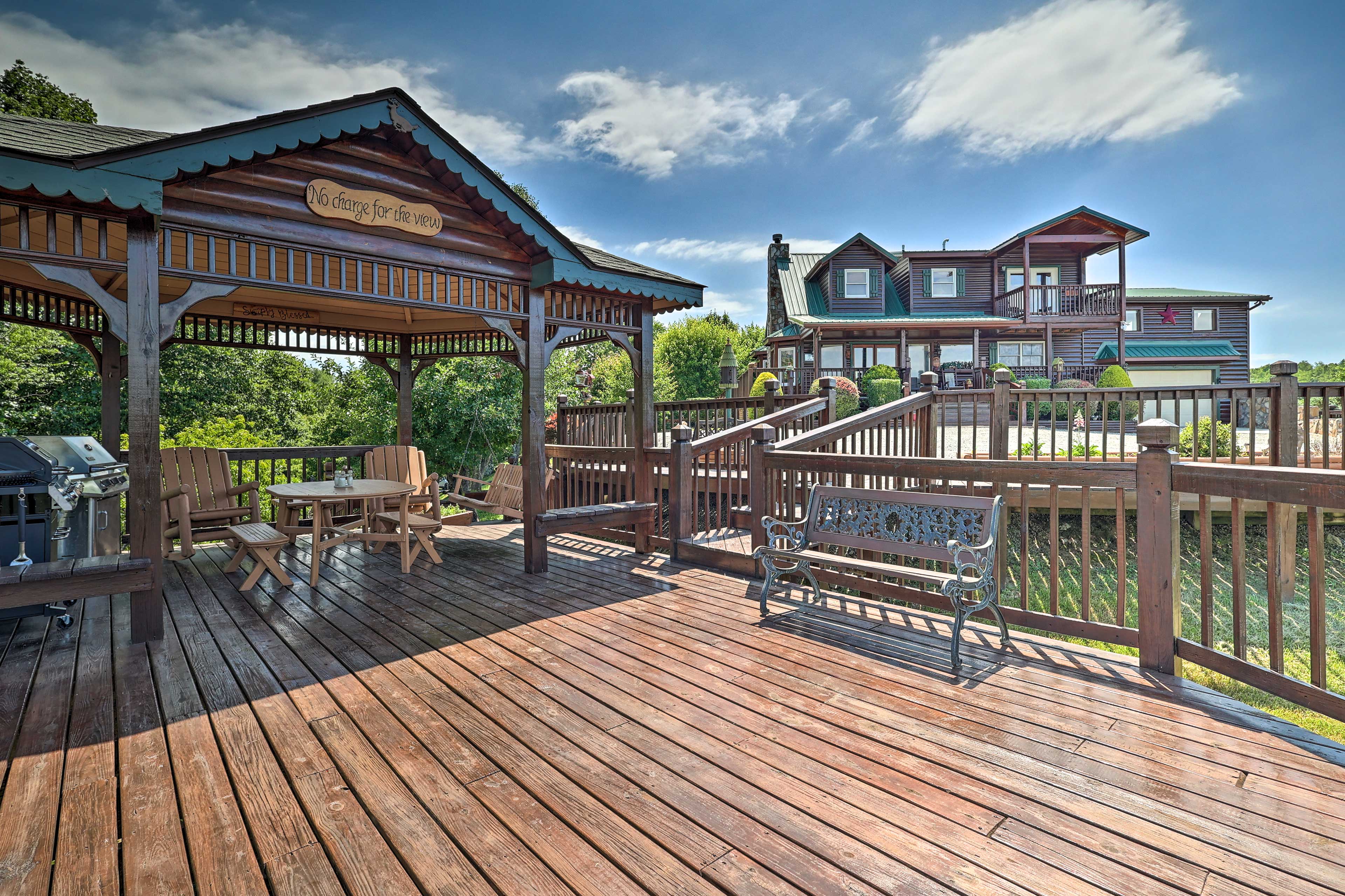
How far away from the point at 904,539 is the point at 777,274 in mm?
21179

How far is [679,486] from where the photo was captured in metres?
6.11

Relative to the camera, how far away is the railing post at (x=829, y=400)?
823cm

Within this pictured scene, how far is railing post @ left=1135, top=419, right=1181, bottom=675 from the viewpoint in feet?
10.3

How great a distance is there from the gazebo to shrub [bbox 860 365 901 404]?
10.6 metres

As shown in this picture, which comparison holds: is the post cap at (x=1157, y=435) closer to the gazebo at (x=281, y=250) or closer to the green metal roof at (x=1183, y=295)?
the gazebo at (x=281, y=250)

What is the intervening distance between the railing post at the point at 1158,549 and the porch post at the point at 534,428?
4.28 meters

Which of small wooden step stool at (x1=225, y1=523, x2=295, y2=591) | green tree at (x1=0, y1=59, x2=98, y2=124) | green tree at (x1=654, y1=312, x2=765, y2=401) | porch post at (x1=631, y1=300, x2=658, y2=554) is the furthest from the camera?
green tree at (x1=654, y1=312, x2=765, y2=401)

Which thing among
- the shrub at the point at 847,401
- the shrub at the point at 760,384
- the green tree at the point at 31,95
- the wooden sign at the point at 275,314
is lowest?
the shrub at the point at 847,401

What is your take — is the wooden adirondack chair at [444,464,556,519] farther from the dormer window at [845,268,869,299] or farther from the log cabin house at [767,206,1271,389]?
the dormer window at [845,268,869,299]

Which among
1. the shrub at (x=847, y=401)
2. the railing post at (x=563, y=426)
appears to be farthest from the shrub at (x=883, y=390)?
the railing post at (x=563, y=426)

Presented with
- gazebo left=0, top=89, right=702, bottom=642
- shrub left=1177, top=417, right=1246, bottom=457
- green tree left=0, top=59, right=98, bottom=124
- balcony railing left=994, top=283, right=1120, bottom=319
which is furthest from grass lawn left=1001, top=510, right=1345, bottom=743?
green tree left=0, top=59, right=98, bottom=124

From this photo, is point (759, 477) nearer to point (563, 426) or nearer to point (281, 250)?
point (281, 250)

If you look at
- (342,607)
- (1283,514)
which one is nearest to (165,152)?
(342,607)

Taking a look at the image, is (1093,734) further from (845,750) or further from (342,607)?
(342,607)
